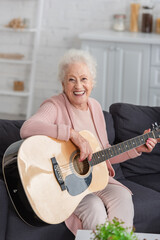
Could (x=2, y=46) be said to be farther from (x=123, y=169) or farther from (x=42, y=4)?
(x=123, y=169)

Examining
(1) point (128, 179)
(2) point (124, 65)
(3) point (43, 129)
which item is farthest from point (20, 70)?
(3) point (43, 129)

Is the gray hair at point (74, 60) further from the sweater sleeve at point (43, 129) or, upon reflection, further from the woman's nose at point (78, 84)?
the sweater sleeve at point (43, 129)

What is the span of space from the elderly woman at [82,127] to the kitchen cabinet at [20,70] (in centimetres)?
271

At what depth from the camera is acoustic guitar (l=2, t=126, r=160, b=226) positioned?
6.85ft

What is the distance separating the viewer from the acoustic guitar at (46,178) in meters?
2.09

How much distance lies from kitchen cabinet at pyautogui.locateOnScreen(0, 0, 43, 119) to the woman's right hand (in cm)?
297

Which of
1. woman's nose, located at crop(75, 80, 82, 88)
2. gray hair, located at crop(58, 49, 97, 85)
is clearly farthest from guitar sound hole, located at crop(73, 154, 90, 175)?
gray hair, located at crop(58, 49, 97, 85)

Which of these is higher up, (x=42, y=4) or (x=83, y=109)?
(x=42, y=4)

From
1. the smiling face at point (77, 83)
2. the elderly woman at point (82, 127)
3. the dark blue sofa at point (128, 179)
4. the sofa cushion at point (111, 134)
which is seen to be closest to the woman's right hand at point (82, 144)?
the elderly woman at point (82, 127)

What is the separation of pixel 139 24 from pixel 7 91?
1.67 m

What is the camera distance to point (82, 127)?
249 centimetres

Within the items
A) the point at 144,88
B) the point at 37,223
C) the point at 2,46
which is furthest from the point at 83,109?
the point at 2,46

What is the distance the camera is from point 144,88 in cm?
453

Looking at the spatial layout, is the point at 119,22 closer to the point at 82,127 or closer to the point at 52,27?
the point at 52,27
